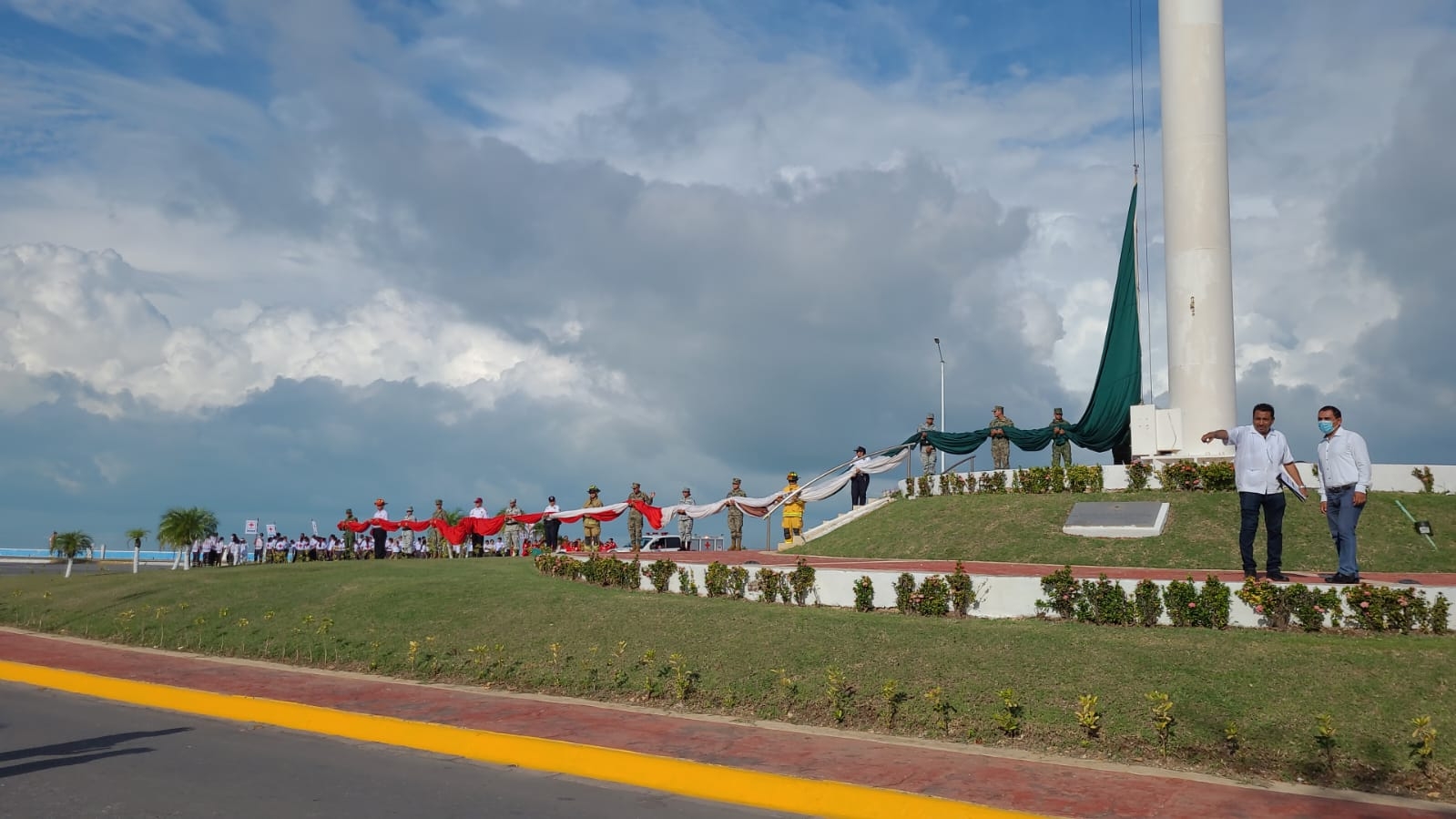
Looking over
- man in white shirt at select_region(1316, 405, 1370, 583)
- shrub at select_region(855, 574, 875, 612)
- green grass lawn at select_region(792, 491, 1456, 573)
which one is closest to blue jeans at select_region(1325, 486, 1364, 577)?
man in white shirt at select_region(1316, 405, 1370, 583)

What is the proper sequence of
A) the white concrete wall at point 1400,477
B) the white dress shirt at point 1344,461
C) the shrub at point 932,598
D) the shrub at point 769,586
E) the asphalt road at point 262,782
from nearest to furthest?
the asphalt road at point 262,782, the white dress shirt at point 1344,461, the shrub at point 932,598, the shrub at point 769,586, the white concrete wall at point 1400,477

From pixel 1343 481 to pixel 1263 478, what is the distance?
0.78 m

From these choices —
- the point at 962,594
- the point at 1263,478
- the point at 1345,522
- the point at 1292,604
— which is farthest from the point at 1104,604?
the point at 1345,522

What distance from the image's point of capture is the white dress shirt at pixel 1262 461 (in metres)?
11.8

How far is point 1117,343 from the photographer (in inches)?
1072

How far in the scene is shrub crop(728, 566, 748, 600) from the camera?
15.6 metres

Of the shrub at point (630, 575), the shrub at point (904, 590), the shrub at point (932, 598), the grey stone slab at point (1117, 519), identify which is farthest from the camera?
the grey stone slab at point (1117, 519)

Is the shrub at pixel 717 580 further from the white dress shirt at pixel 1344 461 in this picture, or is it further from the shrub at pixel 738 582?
the white dress shirt at pixel 1344 461

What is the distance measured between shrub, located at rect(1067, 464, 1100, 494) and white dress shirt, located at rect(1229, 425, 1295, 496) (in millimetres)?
9059

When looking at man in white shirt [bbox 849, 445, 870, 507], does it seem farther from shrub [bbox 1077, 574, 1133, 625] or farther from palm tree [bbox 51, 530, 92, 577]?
palm tree [bbox 51, 530, 92, 577]

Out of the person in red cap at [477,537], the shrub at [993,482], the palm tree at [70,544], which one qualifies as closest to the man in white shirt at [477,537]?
the person in red cap at [477,537]

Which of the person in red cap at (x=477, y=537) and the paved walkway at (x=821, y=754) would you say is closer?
the paved walkway at (x=821, y=754)

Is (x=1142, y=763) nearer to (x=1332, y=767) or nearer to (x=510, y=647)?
(x=1332, y=767)

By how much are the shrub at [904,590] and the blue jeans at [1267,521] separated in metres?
3.92
